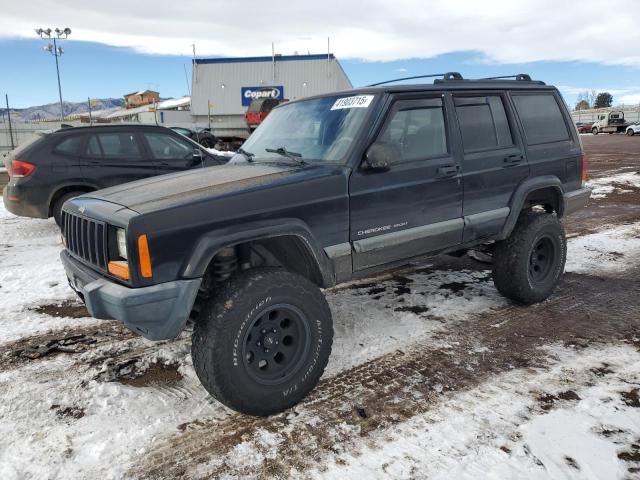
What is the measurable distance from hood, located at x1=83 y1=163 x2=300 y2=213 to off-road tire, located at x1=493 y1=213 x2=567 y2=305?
223cm

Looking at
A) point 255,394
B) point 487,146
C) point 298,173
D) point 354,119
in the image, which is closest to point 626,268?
point 487,146

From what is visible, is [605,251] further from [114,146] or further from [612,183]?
[612,183]

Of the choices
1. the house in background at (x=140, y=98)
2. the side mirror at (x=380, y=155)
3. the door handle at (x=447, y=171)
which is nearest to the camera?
the side mirror at (x=380, y=155)

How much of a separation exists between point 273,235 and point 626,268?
463cm

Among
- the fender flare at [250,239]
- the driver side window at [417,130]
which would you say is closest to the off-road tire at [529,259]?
the driver side window at [417,130]

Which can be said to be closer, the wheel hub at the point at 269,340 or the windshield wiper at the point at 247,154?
the wheel hub at the point at 269,340

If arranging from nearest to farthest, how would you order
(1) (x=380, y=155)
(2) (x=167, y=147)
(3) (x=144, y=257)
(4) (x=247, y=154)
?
(3) (x=144, y=257)
(1) (x=380, y=155)
(4) (x=247, y=154)
(2) (x=167, y=147)

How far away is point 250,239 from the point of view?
268cm

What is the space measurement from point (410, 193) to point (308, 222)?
0.89 m

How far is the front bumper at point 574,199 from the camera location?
4645mm

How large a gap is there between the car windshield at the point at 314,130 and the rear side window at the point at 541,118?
176 centimetres

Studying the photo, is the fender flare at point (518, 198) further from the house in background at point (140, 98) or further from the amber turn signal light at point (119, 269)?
the house in background at point (140, 98)

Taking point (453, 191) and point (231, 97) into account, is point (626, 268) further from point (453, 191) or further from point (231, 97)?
point (231, 97)

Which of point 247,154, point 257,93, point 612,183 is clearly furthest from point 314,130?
point 257,93
